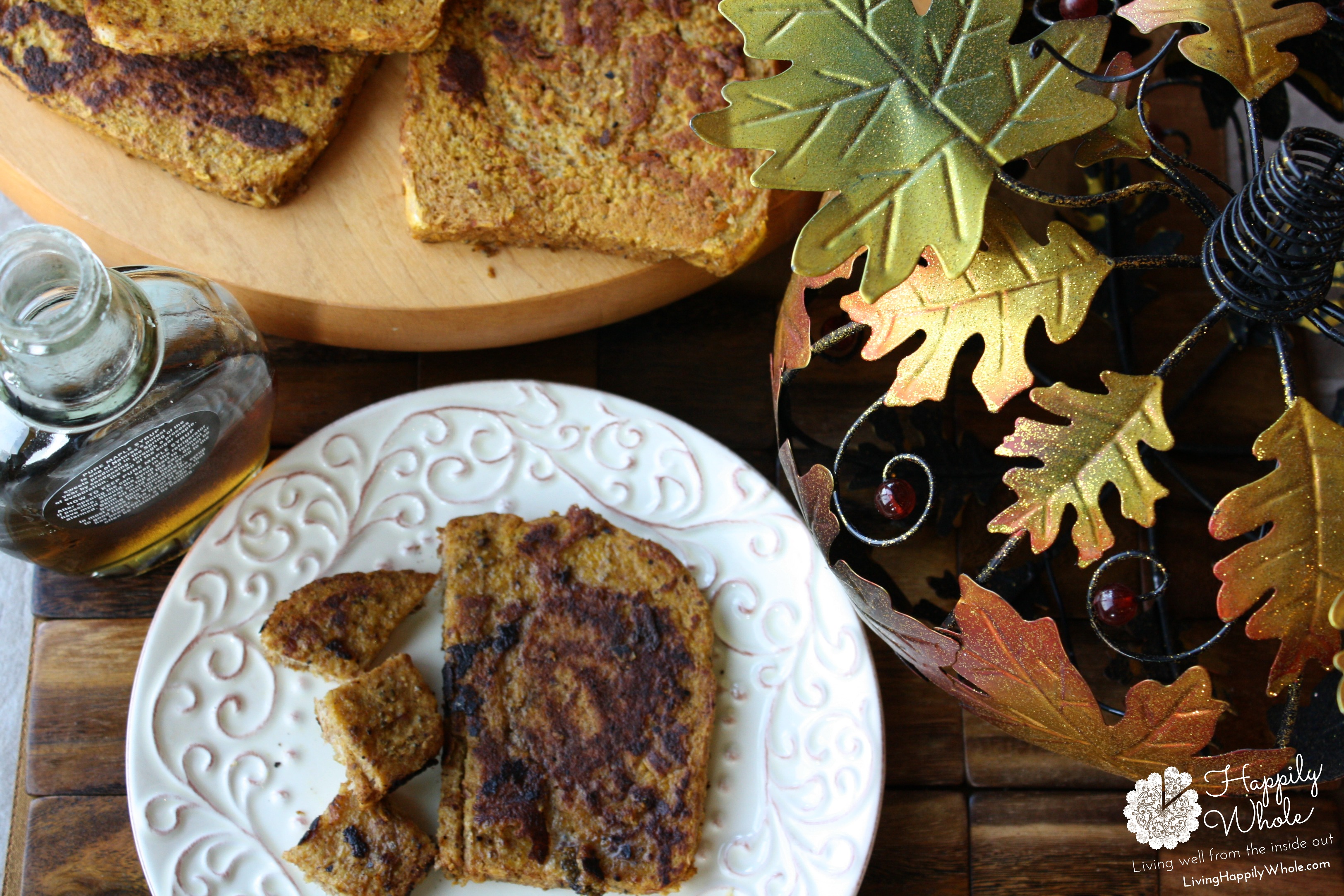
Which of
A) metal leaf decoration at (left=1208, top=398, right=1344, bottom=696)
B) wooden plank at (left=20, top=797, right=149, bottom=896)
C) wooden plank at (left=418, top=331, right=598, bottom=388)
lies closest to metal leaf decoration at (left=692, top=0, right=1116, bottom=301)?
metal leaf decoration at (left=1208, top=398, right=1344, bottom=696)

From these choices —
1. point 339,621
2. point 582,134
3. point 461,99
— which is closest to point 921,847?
point 339,621

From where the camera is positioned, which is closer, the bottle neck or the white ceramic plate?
the bottle neck

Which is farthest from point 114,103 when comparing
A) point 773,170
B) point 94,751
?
point 773,170

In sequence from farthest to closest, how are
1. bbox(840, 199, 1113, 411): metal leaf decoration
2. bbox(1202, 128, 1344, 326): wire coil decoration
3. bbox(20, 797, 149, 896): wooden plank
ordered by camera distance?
1. bbox(20, 797, 149, 896): wooden plank
2. bbox(840, 199, 1113, 411): metal leaf decoration
3. bbox(1202, 128, 1344, 326): wire coil decoration

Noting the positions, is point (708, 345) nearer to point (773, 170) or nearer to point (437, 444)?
point (437, 444)

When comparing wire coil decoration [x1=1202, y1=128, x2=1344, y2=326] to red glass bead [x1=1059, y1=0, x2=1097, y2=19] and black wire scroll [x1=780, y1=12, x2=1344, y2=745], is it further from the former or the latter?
red glass bead [x1=1059, y1=0, x2=1097, y2=19]

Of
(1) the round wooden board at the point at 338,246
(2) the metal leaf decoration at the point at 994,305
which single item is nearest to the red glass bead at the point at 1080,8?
(2) the metal leaf decoration at the point at 994,305
